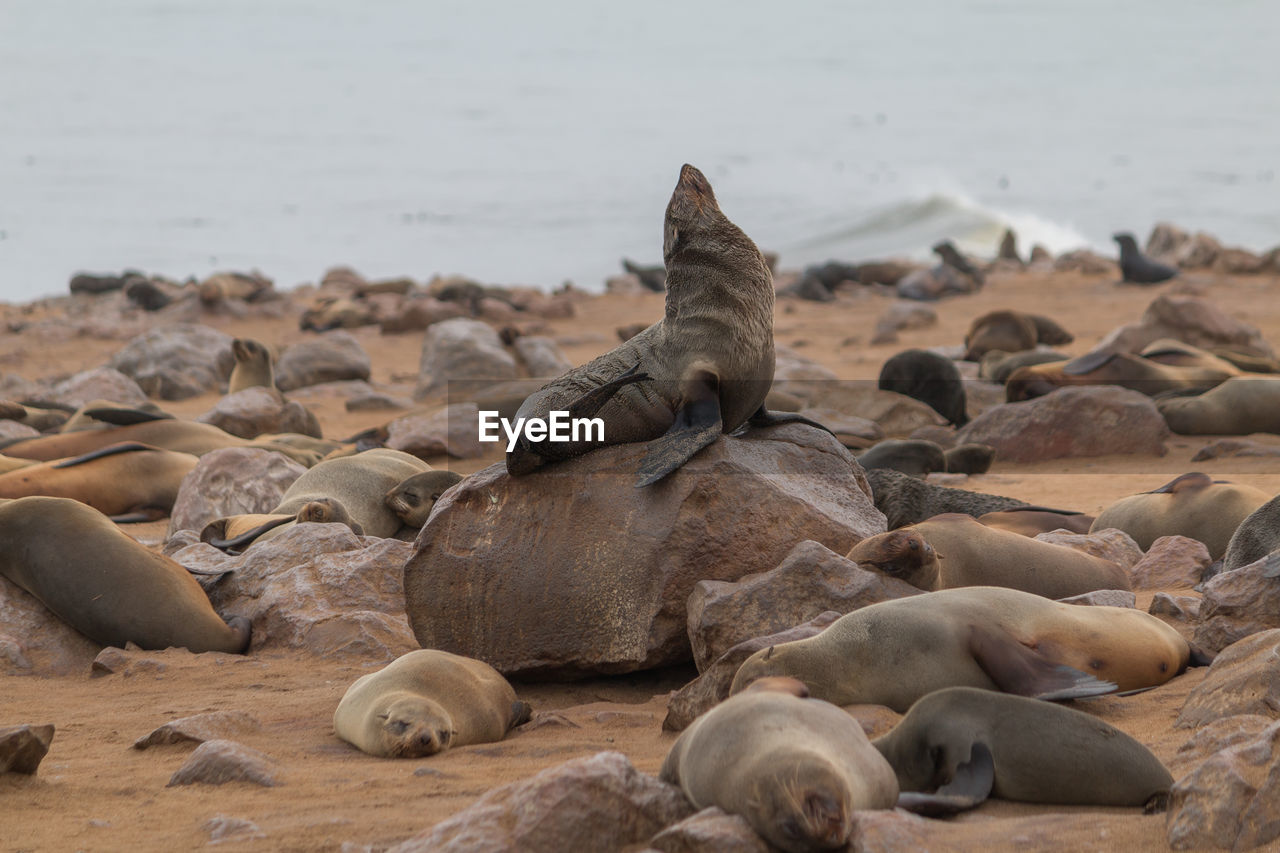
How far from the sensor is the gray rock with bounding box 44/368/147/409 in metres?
12.9

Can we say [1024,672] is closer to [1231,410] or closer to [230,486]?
[230,486]

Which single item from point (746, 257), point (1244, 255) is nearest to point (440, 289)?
point (1244, 255)

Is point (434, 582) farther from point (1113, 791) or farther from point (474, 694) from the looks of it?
point (1113, 791)

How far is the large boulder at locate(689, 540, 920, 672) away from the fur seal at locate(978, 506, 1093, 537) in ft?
6.96

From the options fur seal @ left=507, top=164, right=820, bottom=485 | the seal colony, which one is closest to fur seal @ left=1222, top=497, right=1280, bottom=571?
the seal colony

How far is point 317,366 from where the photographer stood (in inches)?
575

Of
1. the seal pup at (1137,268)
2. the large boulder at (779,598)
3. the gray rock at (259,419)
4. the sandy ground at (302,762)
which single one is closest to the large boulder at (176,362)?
the gray rock at (259,419)

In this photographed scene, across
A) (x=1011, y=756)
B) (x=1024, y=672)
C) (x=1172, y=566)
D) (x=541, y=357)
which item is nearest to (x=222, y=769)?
(x=1011, y=756)

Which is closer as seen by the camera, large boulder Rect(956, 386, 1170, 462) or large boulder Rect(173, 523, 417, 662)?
large boulder Rect(173, 523, 417, 662)

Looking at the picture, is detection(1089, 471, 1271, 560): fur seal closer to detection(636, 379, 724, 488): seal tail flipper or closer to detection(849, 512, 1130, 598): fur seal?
detection(849, 512, 1130, 598): fur seal

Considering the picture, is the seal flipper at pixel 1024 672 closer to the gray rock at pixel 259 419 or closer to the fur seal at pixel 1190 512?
the fur seal at pixel 1190 512

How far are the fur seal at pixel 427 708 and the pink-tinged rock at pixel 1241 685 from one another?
77.5 inches

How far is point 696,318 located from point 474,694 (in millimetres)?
1582

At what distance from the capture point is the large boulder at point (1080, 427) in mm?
9180
